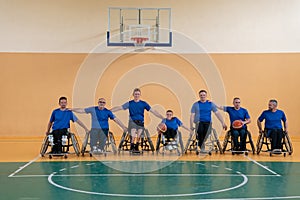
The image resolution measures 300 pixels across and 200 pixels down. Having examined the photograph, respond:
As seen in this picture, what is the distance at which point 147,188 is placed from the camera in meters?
7.09

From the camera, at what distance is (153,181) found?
25.0 ft

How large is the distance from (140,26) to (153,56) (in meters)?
1.04

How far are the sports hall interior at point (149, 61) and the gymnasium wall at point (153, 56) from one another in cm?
3

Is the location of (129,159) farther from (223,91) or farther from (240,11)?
(240,11)

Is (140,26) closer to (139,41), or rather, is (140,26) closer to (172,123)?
(139,41)

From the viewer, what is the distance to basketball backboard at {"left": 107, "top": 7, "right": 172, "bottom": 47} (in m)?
14.5

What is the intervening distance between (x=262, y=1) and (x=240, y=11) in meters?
0.76

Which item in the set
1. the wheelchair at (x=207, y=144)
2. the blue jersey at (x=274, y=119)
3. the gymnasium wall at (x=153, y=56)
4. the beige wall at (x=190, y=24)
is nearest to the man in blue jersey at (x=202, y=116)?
the wheelchair at (x=207, y=144)

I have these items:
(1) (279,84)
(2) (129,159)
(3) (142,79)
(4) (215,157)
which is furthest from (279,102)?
(2) (129,159)

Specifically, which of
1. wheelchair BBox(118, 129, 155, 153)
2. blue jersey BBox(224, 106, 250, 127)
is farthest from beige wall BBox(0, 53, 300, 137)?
blue jersey BBox(224, 106, 250, 127)

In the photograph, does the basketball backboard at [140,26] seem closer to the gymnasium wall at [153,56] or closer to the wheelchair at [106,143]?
the gymnasium wall at [153,56]

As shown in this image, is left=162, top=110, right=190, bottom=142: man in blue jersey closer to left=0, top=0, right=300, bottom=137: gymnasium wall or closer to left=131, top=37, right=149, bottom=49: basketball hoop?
left=0, top=0, right=300, bottom=137: gymnasium wall

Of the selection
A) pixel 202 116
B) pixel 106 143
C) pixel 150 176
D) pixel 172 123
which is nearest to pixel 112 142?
pixel 106 143

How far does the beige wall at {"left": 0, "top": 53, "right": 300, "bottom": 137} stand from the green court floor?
210 inches
